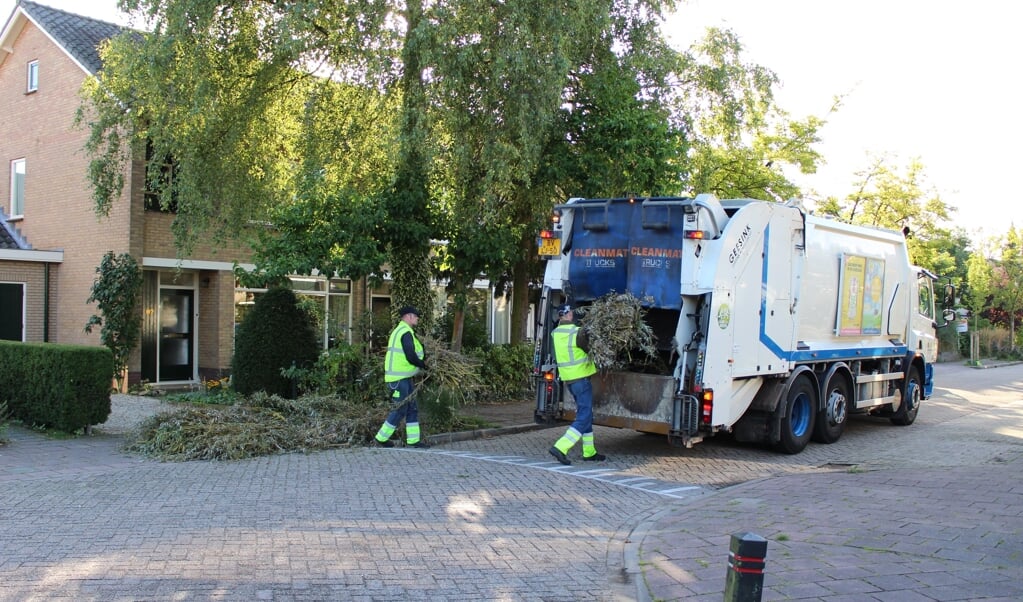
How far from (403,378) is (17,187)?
13.7 m

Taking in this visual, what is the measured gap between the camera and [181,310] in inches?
696

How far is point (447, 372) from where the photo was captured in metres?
10.7

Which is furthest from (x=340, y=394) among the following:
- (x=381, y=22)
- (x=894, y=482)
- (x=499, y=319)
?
(x=499, y=319)

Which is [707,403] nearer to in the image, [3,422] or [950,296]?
[950,296]

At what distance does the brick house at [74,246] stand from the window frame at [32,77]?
0.8 inches

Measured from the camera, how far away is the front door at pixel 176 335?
1733 cm

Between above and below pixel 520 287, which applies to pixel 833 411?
below

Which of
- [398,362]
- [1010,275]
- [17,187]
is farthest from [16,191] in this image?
[1010,275]

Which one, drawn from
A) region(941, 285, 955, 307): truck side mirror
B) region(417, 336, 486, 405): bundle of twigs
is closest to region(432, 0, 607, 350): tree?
region(417, 336, 486, 405): bundle of twigs

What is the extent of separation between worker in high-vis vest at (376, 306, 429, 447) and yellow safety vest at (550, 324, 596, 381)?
1.68 metres

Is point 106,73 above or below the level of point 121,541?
above

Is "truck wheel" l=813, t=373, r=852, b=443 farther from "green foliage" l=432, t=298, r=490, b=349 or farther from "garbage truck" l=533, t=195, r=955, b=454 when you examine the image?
"green foliage" l=432, t=298, r=490, b=349

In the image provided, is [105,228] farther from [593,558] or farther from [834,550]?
[834,550]

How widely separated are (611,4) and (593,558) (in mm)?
9050
